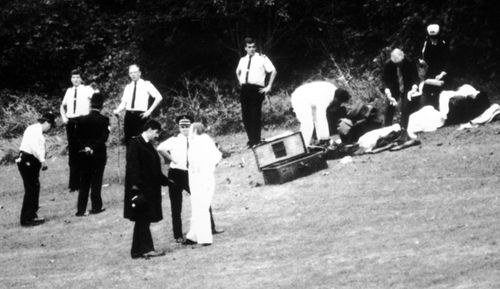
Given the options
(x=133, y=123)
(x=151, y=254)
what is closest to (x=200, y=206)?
(x=151, y=254)

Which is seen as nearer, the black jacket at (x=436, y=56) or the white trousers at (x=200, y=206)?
the white trousers at (x=200, y=206)

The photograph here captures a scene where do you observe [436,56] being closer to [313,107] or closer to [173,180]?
[313,107]

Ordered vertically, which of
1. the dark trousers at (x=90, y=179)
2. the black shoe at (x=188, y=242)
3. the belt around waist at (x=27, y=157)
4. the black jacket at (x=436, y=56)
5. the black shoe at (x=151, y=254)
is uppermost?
the black jacket at (x=436, y=56)

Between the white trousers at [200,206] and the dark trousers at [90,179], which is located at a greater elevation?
the dark trousers at [90,179]

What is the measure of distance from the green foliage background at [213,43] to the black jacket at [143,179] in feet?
31.5

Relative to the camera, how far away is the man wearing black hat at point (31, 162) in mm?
17156

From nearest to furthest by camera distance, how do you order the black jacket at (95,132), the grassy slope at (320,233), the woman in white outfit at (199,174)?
the grassy slope at (320,233), the woman in white outfit at (199,174), the black jacket at (95,132)

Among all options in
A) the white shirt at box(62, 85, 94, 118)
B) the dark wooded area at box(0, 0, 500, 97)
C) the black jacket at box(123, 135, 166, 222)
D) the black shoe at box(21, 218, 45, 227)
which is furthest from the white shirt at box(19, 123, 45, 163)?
the dark wooded area at box(0, 0, 500, 97)

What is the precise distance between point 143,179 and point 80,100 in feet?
18.7

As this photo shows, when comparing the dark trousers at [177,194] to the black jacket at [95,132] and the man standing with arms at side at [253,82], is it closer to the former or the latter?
the black jacket at [95,132]

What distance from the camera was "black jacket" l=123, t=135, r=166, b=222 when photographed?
1358 centimetres

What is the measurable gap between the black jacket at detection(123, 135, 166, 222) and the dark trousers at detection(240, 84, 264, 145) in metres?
6.52

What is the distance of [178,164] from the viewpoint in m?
14.8

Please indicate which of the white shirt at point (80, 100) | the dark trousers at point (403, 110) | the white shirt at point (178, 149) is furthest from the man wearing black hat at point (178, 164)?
the dark trousers at point (403, 110)
